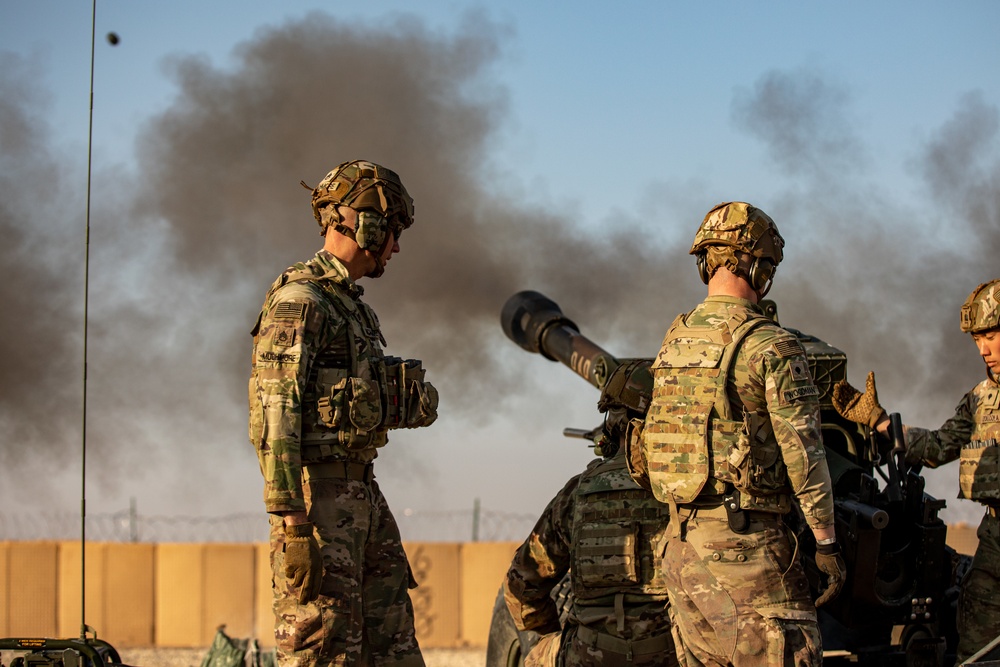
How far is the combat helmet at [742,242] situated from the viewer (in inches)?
214

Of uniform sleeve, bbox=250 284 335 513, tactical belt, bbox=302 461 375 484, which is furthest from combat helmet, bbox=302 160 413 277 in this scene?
tactical belt, bbox=302 461 375 484

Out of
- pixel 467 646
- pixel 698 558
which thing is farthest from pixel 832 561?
pixel 467 646

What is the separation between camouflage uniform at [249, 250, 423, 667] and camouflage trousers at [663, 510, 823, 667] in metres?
1.18

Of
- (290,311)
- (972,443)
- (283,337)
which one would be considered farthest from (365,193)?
(972,443)

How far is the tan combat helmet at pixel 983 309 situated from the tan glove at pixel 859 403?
813 millimetres

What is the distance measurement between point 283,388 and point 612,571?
65.6 inches

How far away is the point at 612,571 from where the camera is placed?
5.84m

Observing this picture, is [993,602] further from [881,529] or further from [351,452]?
[351,452]

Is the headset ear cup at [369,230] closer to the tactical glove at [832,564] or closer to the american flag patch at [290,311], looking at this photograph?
the american flag patch at [290,311]

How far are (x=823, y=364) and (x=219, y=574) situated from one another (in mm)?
8930

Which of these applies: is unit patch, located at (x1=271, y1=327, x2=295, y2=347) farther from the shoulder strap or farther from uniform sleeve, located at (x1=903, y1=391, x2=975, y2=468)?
uniform sleeve, located at (x1=903, y1=391, x2=975, y2=468)

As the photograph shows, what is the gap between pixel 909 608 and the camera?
257 inches

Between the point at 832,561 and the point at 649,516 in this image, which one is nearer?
the point at 832,561

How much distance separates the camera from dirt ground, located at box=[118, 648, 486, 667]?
12.4 m
